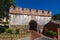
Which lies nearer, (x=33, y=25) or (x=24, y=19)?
(x=24, y=19)

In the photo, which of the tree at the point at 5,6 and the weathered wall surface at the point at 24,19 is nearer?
the tree at the point at 5,6

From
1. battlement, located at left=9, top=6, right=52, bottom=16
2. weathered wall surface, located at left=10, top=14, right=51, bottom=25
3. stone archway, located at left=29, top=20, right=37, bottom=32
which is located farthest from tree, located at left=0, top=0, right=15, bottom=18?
stone archway, located at left=29, top=20, right=37, bottom=32

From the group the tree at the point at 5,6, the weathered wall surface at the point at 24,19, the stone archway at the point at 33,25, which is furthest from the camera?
the stone archway at the point at 33,25

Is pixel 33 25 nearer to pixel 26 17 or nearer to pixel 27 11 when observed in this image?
pixel 26 17

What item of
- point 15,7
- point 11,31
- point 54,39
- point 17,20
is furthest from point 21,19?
point 54,39

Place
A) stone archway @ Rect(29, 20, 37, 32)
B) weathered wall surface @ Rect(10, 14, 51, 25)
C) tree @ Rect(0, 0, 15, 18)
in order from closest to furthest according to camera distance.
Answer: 1. tree @ Rect(0, 0, 15, 18)
2. weathered wall surface @ Rect(10, 14, 51, 25)
3. stone archway @ Rect(29, 20, 37, 32)

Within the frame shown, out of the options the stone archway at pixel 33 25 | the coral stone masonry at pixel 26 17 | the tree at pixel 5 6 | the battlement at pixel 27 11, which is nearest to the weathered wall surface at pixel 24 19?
the coral stone masonry at pixel 26 17

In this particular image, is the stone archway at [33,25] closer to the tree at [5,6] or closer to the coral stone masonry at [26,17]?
the coral stone masonry at [26,17]

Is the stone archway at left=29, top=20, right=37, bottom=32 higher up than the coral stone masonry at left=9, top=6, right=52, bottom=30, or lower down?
lower down

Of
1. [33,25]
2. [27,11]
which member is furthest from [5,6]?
[33,25]

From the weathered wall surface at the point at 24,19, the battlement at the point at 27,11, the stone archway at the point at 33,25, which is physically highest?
the battlement at the point at 27,11

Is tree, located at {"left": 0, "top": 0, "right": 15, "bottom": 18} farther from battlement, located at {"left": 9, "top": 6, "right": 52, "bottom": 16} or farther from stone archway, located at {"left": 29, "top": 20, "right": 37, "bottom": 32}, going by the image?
stone archway, located at {"left": 29, "top": 20, "right": 37, "bottom": 32}

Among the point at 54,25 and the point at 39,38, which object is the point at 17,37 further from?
the point at 54,25

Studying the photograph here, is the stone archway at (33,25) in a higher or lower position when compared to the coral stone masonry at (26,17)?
lower
